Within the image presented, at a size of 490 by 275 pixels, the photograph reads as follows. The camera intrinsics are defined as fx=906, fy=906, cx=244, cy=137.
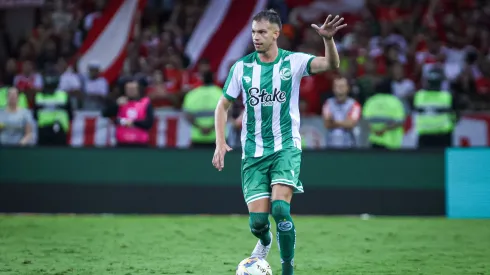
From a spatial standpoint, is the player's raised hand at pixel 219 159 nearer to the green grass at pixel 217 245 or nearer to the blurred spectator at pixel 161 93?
the green grass at pixel 217 245

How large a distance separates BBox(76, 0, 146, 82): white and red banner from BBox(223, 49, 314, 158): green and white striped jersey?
11.2 meters

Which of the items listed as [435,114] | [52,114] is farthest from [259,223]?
[52,114]

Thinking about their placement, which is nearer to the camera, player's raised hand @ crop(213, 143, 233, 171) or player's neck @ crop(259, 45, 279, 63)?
player's raised hand @ crop(213, 143, 233, 171)

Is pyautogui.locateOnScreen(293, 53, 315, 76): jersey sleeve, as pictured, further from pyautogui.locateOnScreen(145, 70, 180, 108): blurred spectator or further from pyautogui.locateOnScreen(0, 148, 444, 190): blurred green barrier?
pyautogui.locateOnScreen(145, 70, 180, 108): blurred spectator

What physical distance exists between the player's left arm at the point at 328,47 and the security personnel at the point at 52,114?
8.98 meters

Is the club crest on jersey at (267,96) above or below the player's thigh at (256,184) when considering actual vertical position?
above

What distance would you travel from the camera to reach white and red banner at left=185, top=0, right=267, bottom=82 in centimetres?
1914

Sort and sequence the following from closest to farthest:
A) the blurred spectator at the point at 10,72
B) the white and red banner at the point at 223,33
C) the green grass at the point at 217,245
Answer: the green grass at the point at 217,245, the blurred spectator at the point at 10,72, the white and red banner at the point at 223,33

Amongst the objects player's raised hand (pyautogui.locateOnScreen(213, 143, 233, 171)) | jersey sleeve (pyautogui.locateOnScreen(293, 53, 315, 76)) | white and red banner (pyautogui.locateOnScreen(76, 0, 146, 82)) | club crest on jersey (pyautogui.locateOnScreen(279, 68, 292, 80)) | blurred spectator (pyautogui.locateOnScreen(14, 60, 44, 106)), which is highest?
white and red banner (pyautogui.locateOnScreen(76, 0, 146, 82))

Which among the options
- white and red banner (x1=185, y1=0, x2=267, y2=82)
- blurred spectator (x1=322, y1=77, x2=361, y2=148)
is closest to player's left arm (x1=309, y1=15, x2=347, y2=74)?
blurred spectator (x1=322, y1=77, x2=361, y2=148)

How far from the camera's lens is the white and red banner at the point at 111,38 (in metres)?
19.0

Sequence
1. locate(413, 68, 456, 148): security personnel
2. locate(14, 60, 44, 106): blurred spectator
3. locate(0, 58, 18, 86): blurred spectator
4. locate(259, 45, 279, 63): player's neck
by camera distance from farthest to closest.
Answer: locate(0, 58, 18, 86): blurred spectator → locate(14, 60, 44, 106): blurred spectator → locate(413, 68, 456, 148): security personnel → locate(259, 45, 279, 63): player's neck

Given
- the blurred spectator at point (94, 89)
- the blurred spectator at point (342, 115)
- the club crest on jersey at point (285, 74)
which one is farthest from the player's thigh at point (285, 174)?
the blurred spectator at point (94, 89)

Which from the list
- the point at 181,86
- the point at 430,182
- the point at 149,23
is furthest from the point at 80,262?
the point at 149,23
